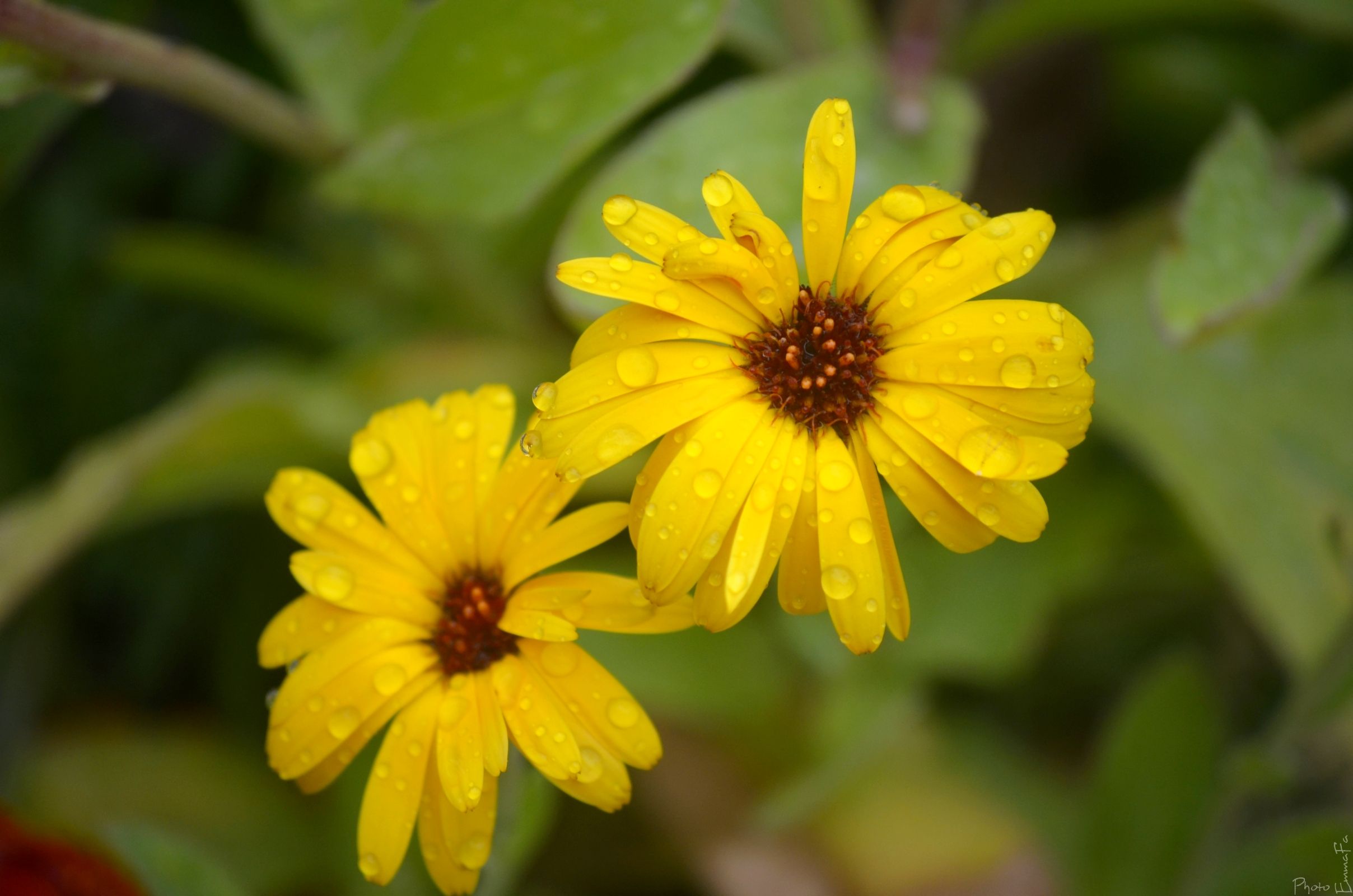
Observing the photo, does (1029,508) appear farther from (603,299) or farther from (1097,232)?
(1097,232)

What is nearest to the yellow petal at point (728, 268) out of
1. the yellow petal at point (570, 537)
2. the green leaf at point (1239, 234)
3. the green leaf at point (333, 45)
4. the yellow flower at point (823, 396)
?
the yellow flower at point (823, 396)

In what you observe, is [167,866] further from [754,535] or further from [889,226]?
[889,226]

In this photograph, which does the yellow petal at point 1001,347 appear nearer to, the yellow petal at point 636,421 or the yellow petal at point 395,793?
the yellow petal at point 636,421

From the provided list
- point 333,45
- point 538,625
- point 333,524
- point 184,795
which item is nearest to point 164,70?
point 333,45

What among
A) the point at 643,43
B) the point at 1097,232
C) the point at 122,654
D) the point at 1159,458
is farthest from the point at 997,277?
the point at 122,654

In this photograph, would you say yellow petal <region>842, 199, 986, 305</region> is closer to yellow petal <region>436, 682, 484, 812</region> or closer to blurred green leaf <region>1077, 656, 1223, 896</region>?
yellow petal <region>436, 682, 484, 812</region>

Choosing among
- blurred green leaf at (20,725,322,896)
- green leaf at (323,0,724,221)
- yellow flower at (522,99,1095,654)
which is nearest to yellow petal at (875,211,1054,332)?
yellow flower at (522,99,1095,654)

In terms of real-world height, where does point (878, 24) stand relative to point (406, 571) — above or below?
above
